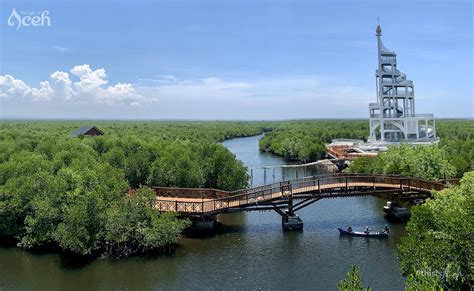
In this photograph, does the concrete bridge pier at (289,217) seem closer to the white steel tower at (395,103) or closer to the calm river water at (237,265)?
the calm river water at (237,265)

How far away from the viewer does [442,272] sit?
2081 centimetres

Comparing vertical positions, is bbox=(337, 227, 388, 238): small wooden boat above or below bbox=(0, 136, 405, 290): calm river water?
above

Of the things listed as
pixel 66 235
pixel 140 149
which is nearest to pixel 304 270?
pixel 66 235

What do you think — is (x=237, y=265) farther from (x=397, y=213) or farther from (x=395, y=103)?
(x=395, y=103)

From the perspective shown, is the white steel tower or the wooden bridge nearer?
the wooden bridge

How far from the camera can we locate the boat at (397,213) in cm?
3916

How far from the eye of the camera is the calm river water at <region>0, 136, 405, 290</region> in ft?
87.4

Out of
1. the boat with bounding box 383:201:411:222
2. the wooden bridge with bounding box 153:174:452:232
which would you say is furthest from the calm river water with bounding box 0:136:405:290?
the wooden bridge with bounding box 153:174:452:232

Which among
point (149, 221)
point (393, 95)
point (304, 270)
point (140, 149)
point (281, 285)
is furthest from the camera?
point (393, 95)

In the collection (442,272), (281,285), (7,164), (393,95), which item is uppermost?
(393,95)

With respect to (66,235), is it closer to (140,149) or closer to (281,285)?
(281,285)

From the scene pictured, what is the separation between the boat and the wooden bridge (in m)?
0.88

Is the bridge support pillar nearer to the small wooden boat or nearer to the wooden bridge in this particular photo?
the wooden bridge

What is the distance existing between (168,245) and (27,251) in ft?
35.1
